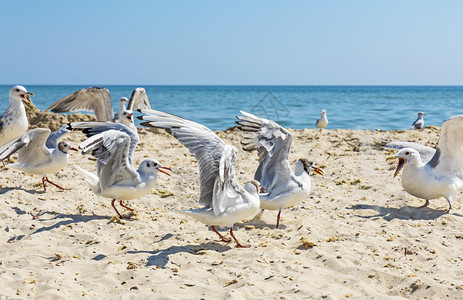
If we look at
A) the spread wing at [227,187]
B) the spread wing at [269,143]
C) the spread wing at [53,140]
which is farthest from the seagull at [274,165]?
the spread wing at [53,140]

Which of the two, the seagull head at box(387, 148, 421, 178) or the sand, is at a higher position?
the seagull head at box(387, 148, 421, 178)

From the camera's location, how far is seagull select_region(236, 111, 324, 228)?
5.38 metres

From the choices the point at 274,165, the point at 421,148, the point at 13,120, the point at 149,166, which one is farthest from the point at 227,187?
the point at 13,120

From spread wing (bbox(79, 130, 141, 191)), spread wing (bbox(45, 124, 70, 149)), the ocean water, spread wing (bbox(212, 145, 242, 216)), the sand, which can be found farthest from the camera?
the ocean water

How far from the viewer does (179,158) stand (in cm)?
842

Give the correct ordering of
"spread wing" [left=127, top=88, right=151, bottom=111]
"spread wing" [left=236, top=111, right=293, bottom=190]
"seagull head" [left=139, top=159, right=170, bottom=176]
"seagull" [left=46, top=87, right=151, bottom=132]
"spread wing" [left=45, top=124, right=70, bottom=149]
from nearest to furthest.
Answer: "spread wing" [left=236, top=111, right=293, bottom=190] → "seagull head" [left=139, top=159, right=170, bottom=176] → "spread wing" [left=45, top=124, right=70, bottom=149] → "seagull" [left=46, top=87, right=151, bottom=132] → "spread wing" [left=127, top=88, right=151, bottom=111]

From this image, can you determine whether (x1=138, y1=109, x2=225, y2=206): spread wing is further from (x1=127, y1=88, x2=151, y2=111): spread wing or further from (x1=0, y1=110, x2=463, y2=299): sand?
(x1=127, y1=88, x2=151, y2=111): spread wing

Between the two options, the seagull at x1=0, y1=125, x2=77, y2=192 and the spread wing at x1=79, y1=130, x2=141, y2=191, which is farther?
the seagull at x1=0, y1=125, x2=77, y2=192

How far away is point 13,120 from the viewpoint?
7945 mm

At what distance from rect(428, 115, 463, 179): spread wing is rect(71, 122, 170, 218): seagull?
11.7 ft

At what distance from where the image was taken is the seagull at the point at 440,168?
6027 millimetres

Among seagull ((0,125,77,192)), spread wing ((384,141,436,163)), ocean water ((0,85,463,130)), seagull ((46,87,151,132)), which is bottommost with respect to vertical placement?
ocean water ((0,85,463,130))

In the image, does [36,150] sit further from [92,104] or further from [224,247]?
[92,104]

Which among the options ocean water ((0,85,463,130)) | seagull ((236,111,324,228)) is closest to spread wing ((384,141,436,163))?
seagull ((236,111,324,228))
